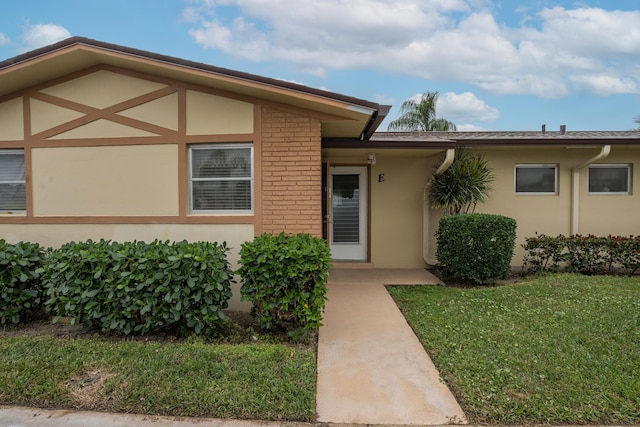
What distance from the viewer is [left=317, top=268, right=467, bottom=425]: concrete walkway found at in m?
3.03

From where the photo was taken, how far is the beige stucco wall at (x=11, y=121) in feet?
19.6

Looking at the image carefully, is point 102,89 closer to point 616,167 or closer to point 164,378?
point 164,378

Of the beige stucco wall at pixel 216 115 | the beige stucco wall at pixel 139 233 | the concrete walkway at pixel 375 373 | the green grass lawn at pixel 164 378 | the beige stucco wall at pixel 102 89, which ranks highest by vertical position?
the beige stucco wall at pixel 102 89

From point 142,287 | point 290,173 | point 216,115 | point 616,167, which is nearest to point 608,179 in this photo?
point 616,167

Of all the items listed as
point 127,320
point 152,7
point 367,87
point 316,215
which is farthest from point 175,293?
point 367,87

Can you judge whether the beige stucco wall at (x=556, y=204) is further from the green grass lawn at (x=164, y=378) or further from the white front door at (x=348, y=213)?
the green grass lawn at (x=164, y=378)

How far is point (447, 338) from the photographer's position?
14.6ft

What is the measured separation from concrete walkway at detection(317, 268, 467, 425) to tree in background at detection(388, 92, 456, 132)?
720 inches

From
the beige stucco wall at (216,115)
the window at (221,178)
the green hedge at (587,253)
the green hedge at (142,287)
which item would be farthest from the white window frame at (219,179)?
the green hedge at (587,253)

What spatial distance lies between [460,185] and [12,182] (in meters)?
8.23

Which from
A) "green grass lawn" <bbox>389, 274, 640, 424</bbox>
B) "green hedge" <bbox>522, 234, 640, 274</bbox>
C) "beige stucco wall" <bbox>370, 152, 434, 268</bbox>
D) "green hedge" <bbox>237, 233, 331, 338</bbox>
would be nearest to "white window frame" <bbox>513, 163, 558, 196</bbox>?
"green hedge" <bbox>522, 234, 640, 274</bbox>

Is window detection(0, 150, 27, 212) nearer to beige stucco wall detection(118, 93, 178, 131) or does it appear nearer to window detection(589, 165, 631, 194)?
beige stucco wall detection(118, 93, 178, 131)

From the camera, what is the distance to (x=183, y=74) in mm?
5328

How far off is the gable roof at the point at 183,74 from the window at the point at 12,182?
110 cm
